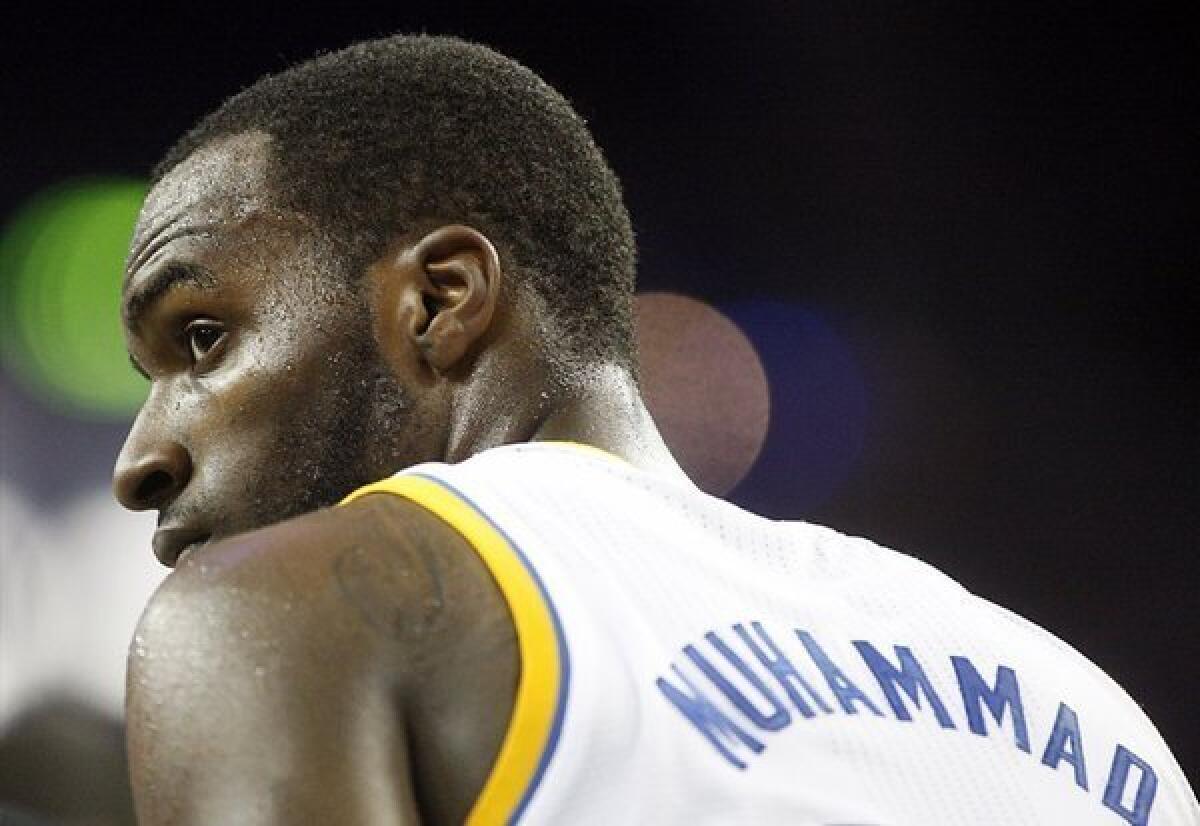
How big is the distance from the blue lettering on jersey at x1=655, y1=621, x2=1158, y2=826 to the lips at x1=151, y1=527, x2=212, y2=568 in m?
0.49

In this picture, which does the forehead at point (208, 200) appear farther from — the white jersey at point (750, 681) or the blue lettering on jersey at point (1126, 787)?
the blue lettering on jersey at point (1126, 787)

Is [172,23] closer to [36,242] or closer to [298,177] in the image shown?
[36,242]

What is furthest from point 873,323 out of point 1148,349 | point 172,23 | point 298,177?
point 298,177

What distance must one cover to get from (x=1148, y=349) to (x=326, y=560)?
11.0ft

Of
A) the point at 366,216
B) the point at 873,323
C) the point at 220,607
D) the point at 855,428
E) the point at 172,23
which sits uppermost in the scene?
the point at 172,23

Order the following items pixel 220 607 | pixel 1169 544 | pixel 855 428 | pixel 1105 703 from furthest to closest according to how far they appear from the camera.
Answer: pixel 855 428 → pixel 1169 544 → pixel 1105 703 → pixel 220 607

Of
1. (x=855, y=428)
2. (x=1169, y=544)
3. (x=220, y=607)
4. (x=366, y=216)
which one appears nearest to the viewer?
(x=220, y=607)

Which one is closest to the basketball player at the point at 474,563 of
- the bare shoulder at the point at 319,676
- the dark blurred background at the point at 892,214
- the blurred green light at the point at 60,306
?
the bare shoulder at the point at 319,676

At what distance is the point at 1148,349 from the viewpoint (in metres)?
3.86

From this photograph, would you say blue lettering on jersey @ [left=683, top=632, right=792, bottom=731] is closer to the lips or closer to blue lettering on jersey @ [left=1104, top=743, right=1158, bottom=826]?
blue lettering on jersey @ [left=1104, top=743, right=1158, bottom=826]

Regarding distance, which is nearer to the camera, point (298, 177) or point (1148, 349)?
point (298, 177)

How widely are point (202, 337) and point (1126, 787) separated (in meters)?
0.71

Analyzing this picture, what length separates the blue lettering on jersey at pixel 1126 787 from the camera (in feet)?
3.42

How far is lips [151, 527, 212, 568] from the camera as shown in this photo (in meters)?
1.24
